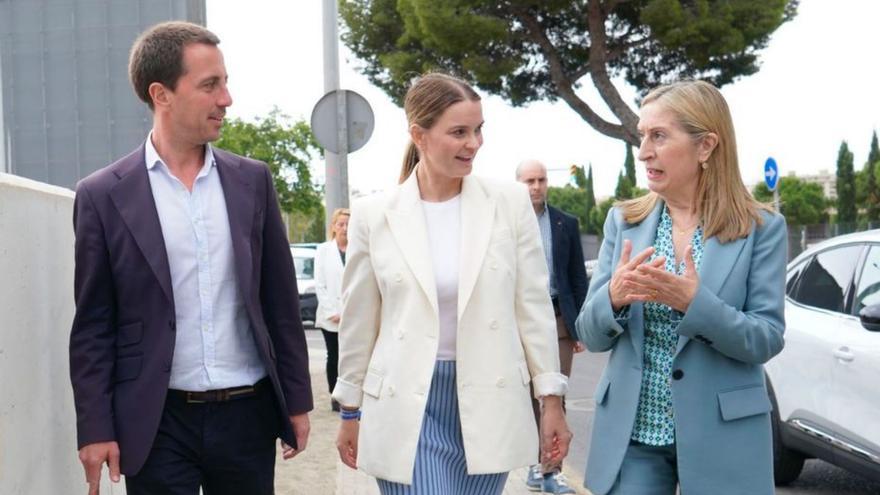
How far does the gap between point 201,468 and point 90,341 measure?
1.70ft

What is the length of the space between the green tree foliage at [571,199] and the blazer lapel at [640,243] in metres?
85.2

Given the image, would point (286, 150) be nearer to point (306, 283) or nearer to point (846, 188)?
Answer: point (846, 188)

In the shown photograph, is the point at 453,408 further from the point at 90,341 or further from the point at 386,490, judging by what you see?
the point at 90,341

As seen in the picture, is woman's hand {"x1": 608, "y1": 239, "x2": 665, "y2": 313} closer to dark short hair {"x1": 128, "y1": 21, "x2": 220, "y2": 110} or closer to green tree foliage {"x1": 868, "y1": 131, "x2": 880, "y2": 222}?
dark short hair {"x1": 128, "y1": 21, "x2": 220, "y2": 110}

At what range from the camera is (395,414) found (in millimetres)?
3842

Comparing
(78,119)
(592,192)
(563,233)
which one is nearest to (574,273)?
(563,233)

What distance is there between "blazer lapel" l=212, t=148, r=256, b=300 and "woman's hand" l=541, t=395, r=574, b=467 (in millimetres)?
973

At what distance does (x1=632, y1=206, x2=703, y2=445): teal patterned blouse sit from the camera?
147 inches

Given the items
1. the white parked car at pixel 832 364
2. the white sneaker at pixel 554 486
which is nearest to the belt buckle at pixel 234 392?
the white parked car at pixel 832 364

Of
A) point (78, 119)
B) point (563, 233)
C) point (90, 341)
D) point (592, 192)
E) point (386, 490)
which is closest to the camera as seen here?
point (90, 341)

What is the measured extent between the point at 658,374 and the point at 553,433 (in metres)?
0.39

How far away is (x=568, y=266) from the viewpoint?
763cm

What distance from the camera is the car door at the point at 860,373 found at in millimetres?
6363

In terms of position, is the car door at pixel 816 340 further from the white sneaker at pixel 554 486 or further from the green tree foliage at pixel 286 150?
the green tree foliage at pixel 286 150
